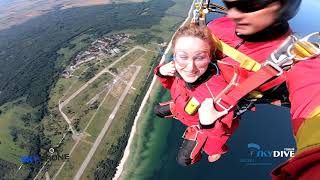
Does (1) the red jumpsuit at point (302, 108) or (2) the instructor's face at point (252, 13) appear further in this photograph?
(2) the instructor's face at point (252, 13)

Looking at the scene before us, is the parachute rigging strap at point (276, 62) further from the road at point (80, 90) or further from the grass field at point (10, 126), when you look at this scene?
the grass field at point (10, 126)

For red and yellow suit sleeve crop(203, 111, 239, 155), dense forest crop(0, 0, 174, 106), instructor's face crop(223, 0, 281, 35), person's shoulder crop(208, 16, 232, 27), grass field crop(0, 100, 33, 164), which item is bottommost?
grass field crop(0, 100, 33, 164)

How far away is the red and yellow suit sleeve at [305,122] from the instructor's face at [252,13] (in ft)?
1.34

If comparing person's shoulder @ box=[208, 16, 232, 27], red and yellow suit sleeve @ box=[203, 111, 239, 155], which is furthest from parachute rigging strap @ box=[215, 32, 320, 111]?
person's shoulder @ box=[208, 16, 232, 27]

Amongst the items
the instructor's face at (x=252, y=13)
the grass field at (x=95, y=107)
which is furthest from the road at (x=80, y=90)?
the instructor's face at (x=252, y=13)

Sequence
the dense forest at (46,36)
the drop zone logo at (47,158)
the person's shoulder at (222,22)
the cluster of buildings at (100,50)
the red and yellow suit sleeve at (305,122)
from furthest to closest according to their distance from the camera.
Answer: the cluster of buildings at (100,50) → the dense forest at (46,36) → the drop zone logo at (47,158) → the person's shoulder at (222,22) → the red and yellow suit sleeve at (305,122)

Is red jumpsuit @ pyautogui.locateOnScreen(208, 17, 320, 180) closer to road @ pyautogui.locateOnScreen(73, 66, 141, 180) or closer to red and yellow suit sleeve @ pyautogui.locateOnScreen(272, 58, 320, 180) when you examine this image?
red and yellow suit sleeve @ pyautogui.locateOnScreen(272, 58, 320, 180)

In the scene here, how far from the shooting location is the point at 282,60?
2596 mm

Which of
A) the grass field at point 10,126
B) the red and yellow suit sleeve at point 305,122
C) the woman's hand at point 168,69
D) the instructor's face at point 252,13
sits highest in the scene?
the instructor's face at point 252,13

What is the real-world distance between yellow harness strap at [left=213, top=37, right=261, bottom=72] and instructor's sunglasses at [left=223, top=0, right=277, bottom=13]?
717 mm

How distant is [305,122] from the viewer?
1584 mm

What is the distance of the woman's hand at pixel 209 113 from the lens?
3.07 m

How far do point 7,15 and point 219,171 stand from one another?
11684 centimetres

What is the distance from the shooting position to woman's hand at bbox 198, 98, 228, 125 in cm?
307
